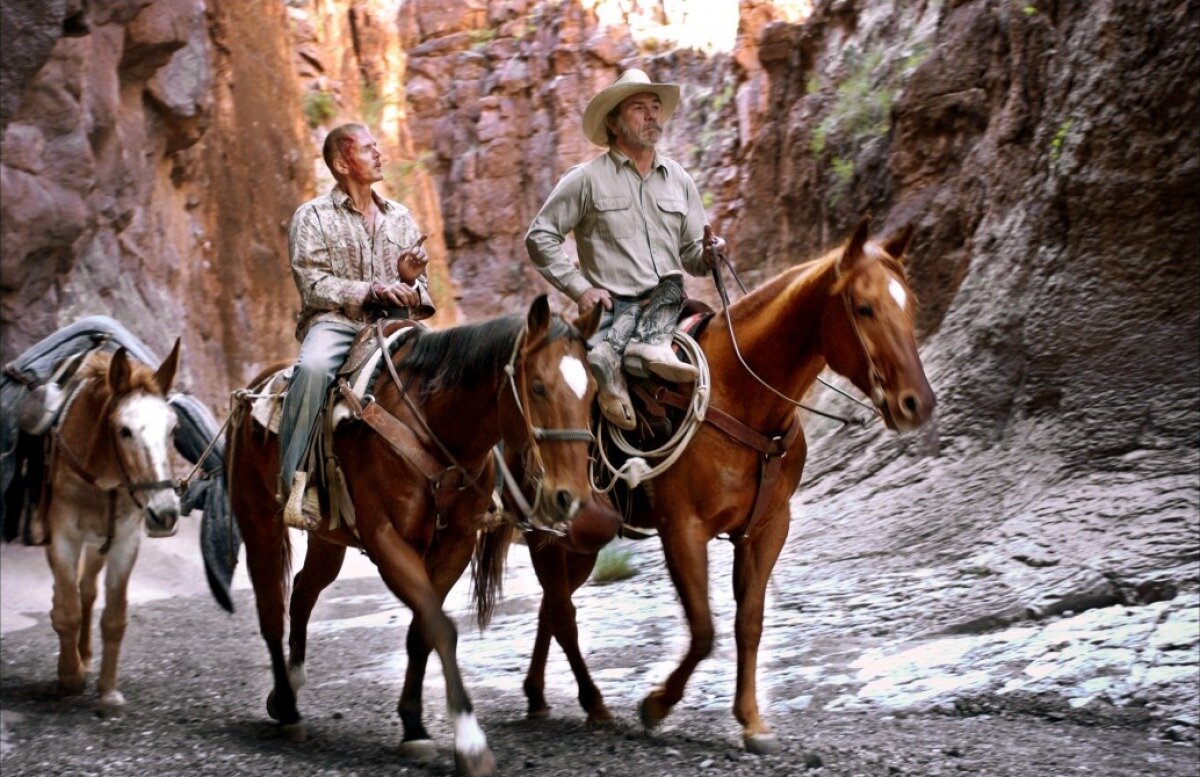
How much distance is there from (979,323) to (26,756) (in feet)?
24.1

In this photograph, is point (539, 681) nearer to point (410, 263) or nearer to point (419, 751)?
point (419, 751)

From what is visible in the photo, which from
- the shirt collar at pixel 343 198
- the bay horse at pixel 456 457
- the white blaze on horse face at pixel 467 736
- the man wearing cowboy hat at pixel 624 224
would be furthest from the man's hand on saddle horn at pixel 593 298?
the white blaze on horse face at pixel 467 736

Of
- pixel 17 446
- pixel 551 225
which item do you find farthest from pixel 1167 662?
pixel 17 446

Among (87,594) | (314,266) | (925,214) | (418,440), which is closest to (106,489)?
(87,594)

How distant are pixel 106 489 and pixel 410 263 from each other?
299cm

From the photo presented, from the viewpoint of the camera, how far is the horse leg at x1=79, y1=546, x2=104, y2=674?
852 centimetres

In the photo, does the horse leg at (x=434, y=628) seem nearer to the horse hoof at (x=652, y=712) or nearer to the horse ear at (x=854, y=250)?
the horse hoof at (x=652, y=712)

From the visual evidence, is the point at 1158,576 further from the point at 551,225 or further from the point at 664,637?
the point at 551,225

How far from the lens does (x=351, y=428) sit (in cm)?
591

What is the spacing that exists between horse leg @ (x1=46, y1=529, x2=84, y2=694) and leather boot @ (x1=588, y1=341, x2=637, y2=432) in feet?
12.7

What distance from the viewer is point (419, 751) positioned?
5766 mm

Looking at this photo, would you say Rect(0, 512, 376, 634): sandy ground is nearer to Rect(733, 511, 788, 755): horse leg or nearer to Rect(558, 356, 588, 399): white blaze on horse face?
Rect(733, 511, 788, 755): horse leg

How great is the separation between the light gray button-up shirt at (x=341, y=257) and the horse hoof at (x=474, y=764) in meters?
2.23

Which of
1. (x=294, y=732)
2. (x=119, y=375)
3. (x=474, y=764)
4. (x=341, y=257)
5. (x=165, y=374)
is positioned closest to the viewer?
(x=474, y=764)
